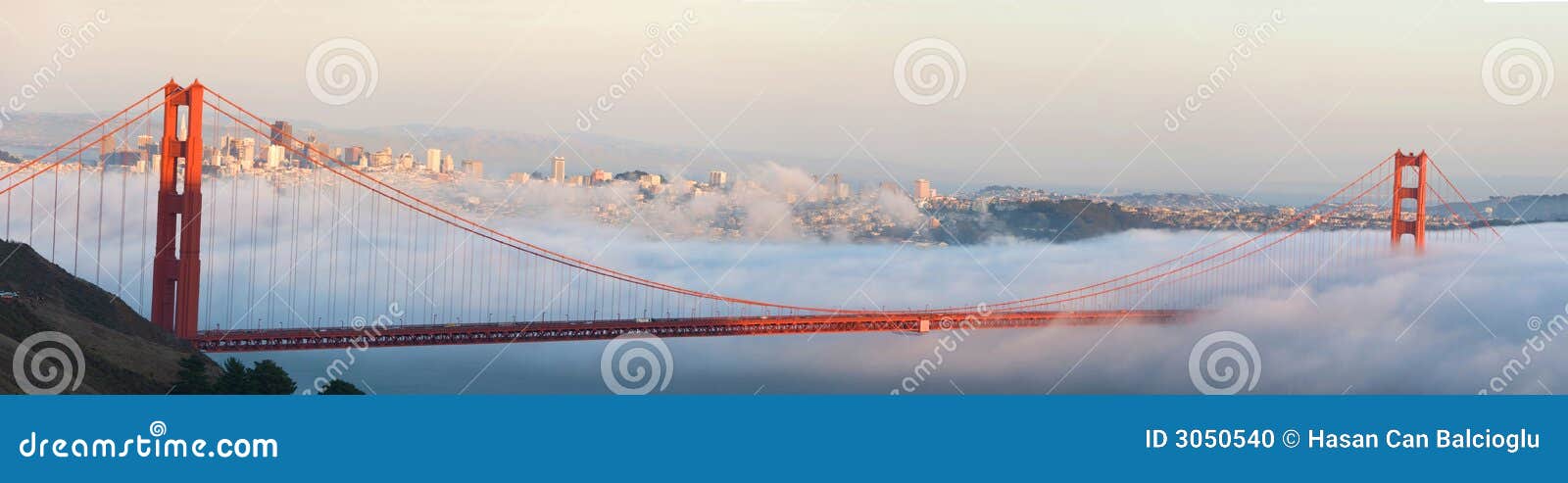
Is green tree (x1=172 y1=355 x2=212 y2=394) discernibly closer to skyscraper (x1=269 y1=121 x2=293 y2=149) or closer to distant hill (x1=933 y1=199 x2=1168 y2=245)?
skyscraper (x1=269 y1=121 x2=293 y2=149)

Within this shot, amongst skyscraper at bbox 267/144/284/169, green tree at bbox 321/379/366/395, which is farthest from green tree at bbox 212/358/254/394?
skyscraper at bbox 267/144/284/169

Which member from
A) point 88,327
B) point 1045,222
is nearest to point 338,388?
point 88,327

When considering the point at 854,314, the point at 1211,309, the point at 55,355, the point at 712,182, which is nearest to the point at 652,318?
the point at 854,314

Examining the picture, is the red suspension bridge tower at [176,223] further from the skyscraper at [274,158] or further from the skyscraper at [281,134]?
the skyscraper at [274,158]

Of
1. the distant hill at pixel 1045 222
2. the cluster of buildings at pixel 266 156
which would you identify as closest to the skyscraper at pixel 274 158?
the cluster of buildings at pixel 266 156

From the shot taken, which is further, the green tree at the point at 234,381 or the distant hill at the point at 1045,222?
the distant hill at the point at 1045,222

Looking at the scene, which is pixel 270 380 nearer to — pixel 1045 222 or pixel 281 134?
pixel 281 134
